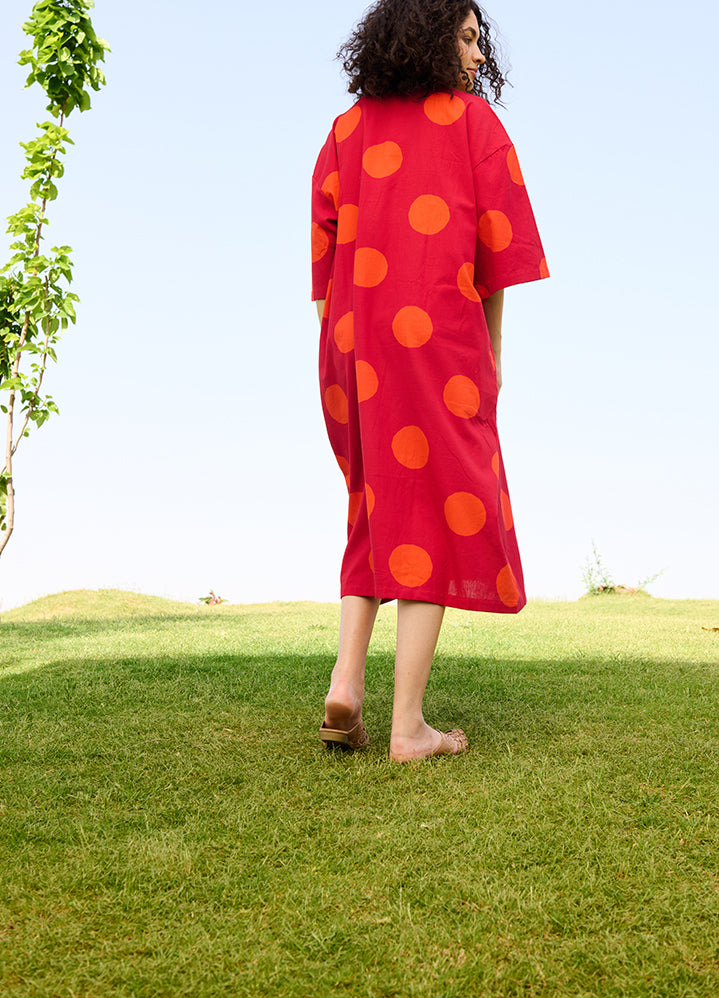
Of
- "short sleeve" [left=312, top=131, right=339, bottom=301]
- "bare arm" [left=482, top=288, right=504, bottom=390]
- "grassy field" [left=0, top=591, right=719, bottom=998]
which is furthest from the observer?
"short sleeve" [left=312, top=131, right=339, bottom=301]

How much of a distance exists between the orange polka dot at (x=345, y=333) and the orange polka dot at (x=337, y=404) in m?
0.13

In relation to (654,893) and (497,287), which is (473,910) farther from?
(497,287)

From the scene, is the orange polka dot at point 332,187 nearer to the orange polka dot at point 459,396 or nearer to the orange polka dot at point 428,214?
the orange polka dot at point 428,214

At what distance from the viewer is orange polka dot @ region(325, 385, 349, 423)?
245 centimetres

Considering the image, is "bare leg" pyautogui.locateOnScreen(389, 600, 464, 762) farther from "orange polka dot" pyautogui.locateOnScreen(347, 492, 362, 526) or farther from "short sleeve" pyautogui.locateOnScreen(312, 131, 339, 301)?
"short sleeve" pyautogui.locateOnScreen(312, 131, 339, 301)

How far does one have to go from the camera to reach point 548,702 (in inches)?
113

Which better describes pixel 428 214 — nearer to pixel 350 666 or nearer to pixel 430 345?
pixel 430 345

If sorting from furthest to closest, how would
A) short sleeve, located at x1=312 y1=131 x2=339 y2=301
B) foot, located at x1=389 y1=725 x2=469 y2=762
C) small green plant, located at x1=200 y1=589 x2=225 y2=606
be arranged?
1. small green plant, located at x1=200 y1=589 x2=225 y2=606
2. short sleeve, located at x1=312 y1=131 x2=339 y2=301
3. foot, located at x1=389 y1=725 x2=469 y2=762

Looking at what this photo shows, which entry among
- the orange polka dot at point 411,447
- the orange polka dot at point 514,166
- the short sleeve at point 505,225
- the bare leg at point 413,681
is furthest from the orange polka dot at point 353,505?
the orange polka dot at point 514,166

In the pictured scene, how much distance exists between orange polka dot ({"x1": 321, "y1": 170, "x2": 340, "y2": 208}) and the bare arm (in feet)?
1.74

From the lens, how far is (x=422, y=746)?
2.19 meters

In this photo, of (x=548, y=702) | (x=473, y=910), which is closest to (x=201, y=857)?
(x=473, y=910)

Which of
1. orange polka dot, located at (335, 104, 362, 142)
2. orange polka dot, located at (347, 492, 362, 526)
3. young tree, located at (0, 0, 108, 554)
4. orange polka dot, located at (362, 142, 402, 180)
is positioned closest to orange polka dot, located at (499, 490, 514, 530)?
orange polka dot, located at (347, 492, 362, 526)

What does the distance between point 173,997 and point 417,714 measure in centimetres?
109
